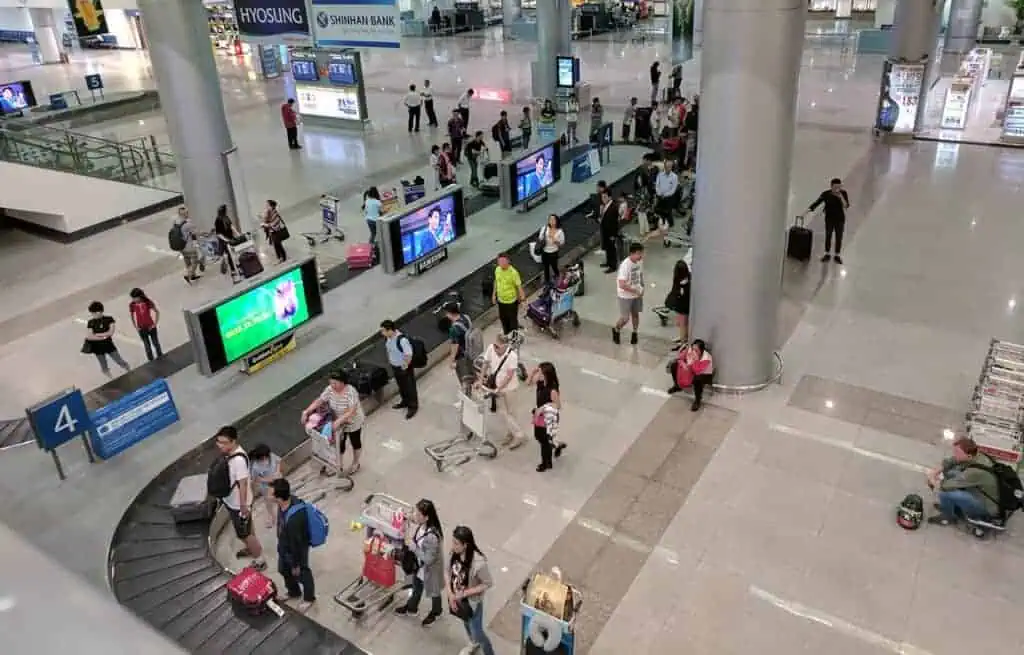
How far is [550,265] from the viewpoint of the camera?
44.4 ft

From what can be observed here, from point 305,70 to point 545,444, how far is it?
21.6 meters

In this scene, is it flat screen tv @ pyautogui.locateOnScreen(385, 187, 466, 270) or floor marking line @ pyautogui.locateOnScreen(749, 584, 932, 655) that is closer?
floor marking line @ pyautogui.locateOnScreen(749, 584, 932, 655)

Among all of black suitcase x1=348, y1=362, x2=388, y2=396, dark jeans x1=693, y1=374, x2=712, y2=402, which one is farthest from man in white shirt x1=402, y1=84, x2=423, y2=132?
dark jeans x1=693, y1=374, x2=712, y2=402

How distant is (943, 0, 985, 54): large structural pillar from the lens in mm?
35781

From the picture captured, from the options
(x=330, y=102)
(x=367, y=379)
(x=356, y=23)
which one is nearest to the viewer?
(x=367, y=379)

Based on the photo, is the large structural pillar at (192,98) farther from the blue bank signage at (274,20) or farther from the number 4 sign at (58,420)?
the number 4 sign at (58,420)

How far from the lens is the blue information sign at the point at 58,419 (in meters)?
8.96

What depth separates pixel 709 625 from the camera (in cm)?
712

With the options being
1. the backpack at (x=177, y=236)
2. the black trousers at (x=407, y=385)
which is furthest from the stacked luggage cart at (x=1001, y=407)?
the backpack at (x=177, y=236)

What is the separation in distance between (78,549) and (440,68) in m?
32.7

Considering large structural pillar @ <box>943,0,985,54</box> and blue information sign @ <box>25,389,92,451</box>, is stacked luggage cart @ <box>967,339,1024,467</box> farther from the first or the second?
large structural pillar @ <box>943,0,985,54</box>

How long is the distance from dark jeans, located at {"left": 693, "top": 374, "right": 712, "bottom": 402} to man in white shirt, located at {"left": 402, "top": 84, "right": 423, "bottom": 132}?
17.2m

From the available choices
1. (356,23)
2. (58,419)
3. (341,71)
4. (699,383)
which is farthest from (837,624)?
(341,71)

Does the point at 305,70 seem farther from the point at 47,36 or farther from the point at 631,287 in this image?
the point at 47,36
